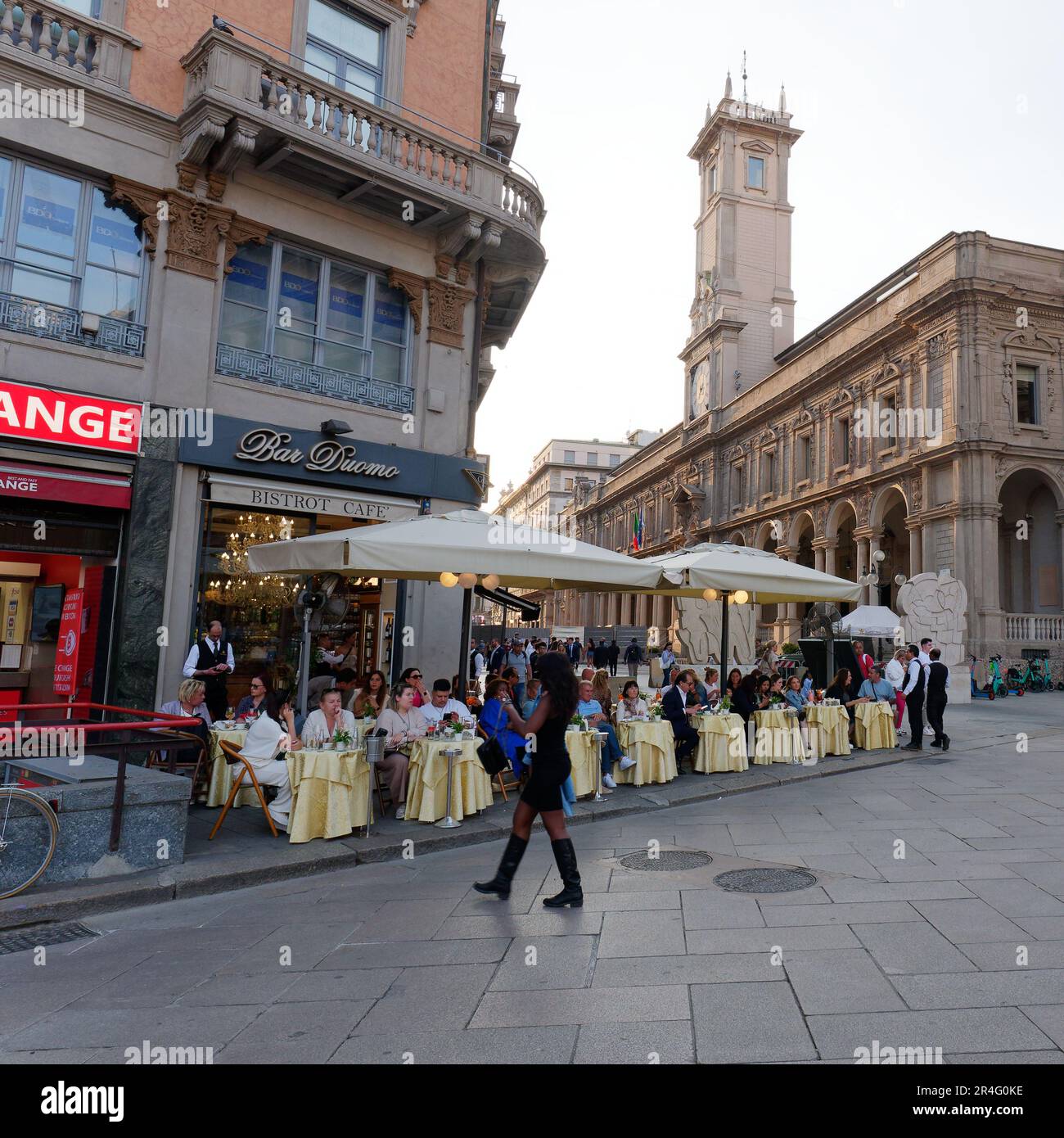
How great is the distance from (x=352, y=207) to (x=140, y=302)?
3.60 m

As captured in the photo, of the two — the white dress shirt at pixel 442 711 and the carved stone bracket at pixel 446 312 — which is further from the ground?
the carved stone bracket at pixel 446 312

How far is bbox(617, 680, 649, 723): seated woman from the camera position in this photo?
1064 centimetres

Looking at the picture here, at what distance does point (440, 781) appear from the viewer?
26.0ft

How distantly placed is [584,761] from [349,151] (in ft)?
29.4

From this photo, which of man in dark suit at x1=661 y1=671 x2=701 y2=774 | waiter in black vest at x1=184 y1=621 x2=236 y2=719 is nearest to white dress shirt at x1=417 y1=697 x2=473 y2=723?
waiter in black vest at x1=184 y1=621 x2=236 y2=719

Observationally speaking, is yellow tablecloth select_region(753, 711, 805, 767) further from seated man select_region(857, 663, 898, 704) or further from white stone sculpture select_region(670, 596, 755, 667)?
white stone sculpture select_region(670, 596, 755, 667)

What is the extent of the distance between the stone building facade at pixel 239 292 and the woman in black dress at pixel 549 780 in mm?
6892

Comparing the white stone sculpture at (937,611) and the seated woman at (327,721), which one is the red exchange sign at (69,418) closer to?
the seated woman at (327,721)

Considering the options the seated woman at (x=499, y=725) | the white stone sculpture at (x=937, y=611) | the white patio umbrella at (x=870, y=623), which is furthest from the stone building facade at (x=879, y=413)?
the seated woman at (x=499, y=725)

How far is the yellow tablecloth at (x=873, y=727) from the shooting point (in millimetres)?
13523

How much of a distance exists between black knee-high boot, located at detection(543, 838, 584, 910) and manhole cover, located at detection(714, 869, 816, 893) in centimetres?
108

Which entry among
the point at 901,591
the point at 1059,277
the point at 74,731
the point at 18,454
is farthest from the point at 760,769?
the point at 1059,277

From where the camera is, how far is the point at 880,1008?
371 centimetres

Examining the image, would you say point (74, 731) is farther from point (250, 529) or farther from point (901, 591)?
point (901, 591)
